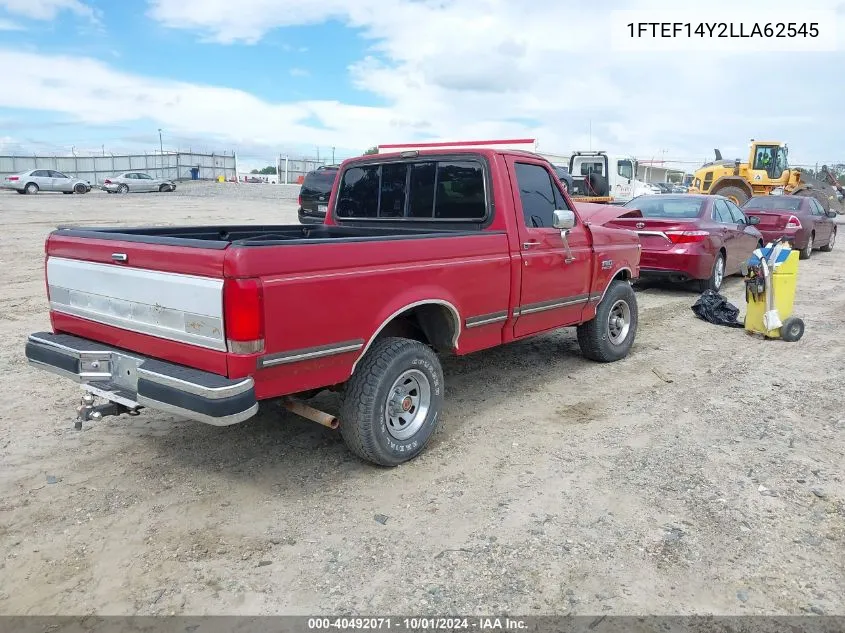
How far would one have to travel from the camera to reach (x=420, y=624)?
2736mm

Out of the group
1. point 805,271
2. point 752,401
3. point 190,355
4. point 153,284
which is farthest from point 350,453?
point 805,271

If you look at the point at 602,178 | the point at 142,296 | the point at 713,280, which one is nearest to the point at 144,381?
the point at 142,296

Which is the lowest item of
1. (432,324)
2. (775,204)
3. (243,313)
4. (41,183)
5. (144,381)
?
(144,381)

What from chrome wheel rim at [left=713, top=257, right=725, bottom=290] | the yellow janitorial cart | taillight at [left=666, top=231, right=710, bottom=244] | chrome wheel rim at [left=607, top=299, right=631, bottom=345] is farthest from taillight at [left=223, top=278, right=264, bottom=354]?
chrome wheel rim at [left=713, top=257, right=725, bottom=290]

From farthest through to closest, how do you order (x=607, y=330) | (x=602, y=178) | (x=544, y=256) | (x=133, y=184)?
(x=133, y=184) < (x=602, y=178) < (x=607, y=330) < (x=544, y=256)

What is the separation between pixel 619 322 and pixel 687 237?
3840mm

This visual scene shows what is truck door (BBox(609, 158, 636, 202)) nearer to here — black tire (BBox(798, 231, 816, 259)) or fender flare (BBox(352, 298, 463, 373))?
black tire (BBox(798, 231, 816, 259))

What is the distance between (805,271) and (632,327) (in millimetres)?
8991

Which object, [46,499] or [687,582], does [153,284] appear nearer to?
[46,499]

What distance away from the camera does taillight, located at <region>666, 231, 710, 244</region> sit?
972 cm

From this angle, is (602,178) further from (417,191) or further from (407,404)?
(407,404)

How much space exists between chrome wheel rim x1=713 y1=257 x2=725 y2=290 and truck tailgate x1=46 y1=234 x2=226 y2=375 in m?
9.02

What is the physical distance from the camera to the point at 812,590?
297 cm

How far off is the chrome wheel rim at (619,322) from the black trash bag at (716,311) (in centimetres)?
234
